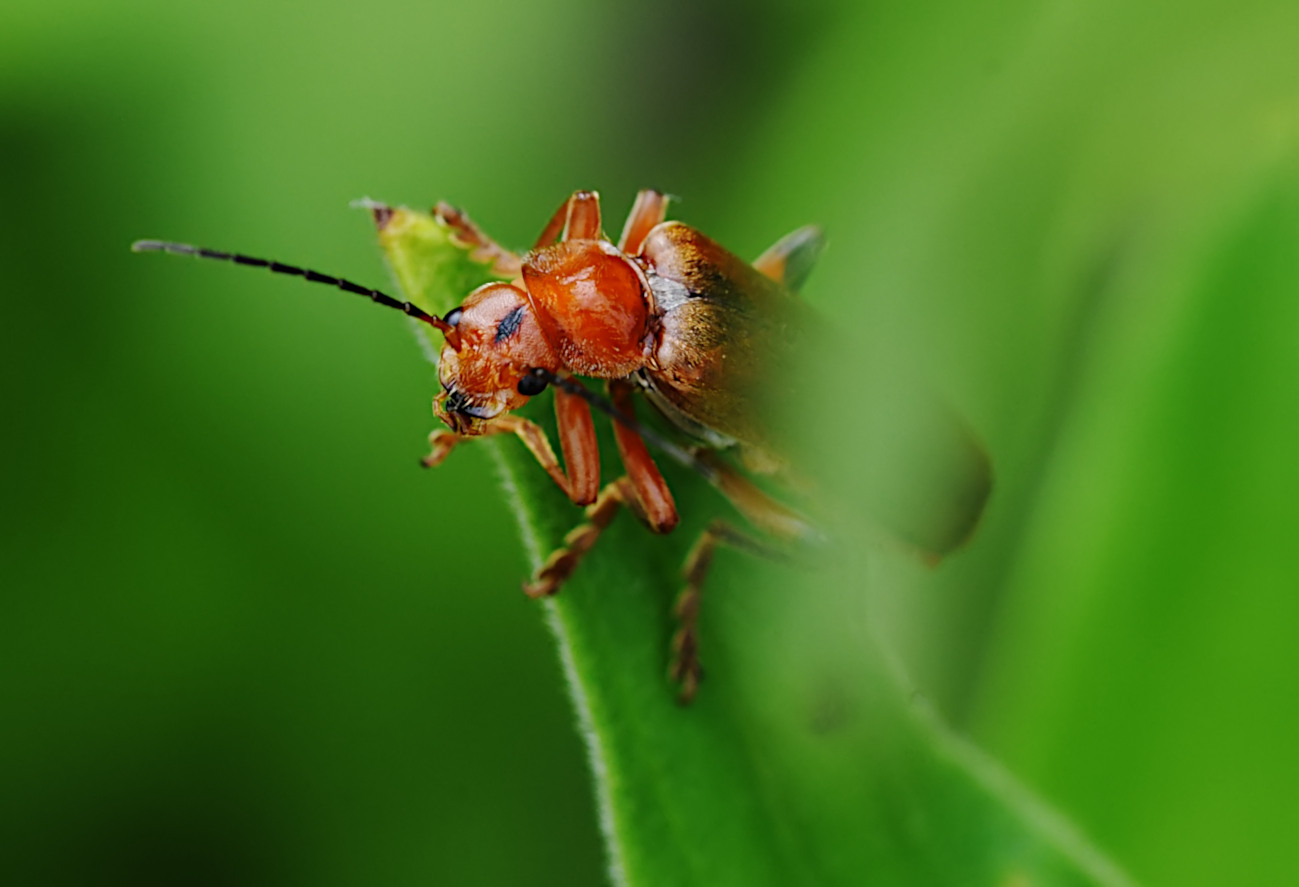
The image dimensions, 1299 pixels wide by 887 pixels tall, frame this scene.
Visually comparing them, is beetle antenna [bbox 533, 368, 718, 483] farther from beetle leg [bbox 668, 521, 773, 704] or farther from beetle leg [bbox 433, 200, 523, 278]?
beetle leg [bbox 433, 200, 523, 278]

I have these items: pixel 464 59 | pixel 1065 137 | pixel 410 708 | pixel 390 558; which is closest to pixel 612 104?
pixel 464 59

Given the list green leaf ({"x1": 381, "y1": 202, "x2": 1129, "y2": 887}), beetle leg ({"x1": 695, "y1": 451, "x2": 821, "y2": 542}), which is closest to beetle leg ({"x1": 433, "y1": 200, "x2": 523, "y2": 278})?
green leaf ({"x1": 381, "y1": 202, "x2": 1129, "y2": 887})

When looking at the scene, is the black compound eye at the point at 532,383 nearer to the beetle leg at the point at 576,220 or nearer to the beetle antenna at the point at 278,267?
the beetle antenna at the point at 278,267

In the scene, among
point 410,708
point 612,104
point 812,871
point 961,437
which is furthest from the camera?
point 612,104

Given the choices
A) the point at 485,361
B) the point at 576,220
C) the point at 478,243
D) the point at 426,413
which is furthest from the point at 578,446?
the point at 426,413

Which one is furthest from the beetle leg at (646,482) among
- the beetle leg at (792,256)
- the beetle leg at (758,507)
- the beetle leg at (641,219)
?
the beetle leg at (792,256)

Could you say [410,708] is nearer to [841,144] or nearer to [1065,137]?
[841,144]
